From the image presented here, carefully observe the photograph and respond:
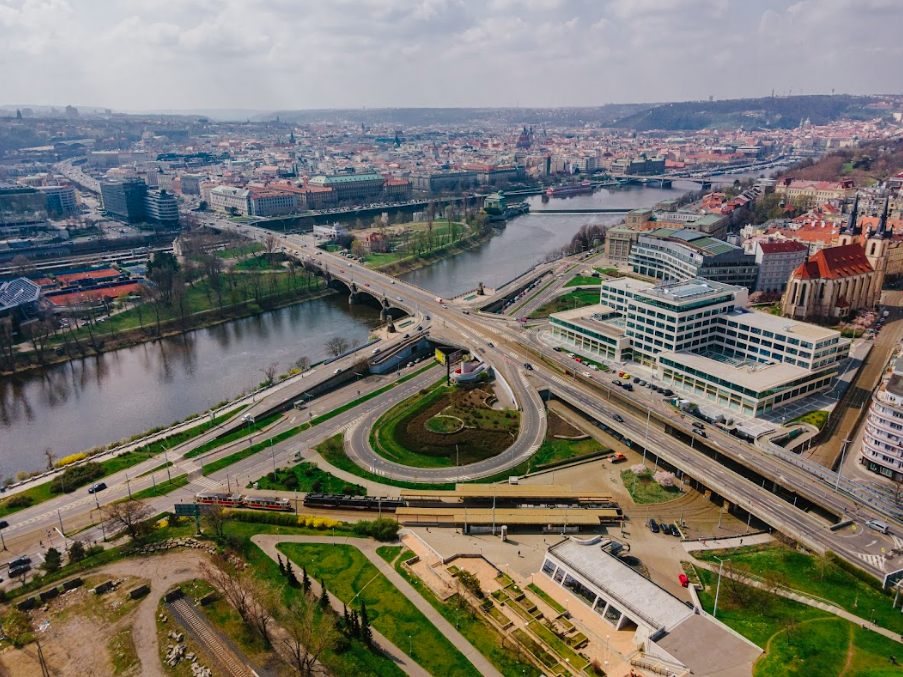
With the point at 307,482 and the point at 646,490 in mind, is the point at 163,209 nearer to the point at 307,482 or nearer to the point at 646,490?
the point at 307,482

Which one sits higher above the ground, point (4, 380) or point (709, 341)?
point (709, 341)

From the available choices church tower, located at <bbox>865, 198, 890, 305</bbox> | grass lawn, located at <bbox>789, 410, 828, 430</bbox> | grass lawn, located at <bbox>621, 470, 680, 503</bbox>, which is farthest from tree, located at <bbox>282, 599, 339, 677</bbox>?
church tower, located at <bbox>865, 198, 890, 305</bbox>

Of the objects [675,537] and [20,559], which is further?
[675,537]

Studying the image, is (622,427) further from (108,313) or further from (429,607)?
(108,313)

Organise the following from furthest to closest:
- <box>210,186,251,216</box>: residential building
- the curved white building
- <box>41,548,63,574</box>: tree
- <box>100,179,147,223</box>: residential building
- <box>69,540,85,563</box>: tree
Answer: <box>210,186,251,216</box>: residential building, <box>100,179,147,223</box>: residential building, the curved white building, <box>69,540,85,563</box>: tree, <box>41,548,63,574</box>: tree

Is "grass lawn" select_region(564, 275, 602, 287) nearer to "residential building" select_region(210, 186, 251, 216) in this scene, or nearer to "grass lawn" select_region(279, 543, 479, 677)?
"grass lawn" select_region(279, 543, 479, 677)

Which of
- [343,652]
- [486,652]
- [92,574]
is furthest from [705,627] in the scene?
[92,574]
